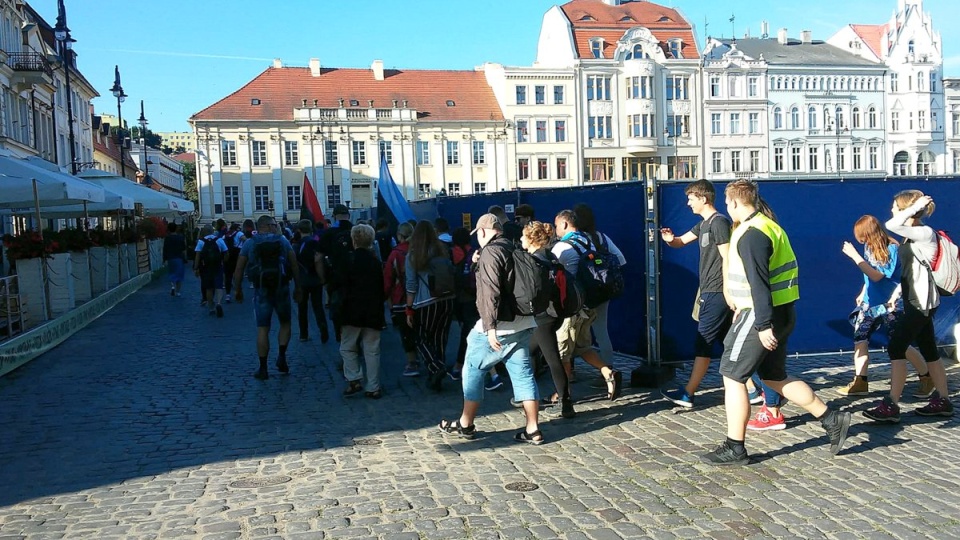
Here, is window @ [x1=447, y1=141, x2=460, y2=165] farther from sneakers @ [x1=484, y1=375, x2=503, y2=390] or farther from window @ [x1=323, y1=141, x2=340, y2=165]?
sneakers @ [x1=484, y1=375, x2=503, y2=390]

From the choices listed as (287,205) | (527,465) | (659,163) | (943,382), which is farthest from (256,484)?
(659,163)

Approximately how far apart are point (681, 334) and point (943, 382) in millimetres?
2397

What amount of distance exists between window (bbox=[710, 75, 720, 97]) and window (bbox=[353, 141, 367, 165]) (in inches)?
1100

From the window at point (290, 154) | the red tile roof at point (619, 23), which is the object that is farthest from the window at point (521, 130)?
the window at point (290, 154)

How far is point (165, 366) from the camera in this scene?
11109 millimetres

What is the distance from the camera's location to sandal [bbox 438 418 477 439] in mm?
7051

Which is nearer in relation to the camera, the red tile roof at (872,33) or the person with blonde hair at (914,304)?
the person with blonde hair at (914,304)

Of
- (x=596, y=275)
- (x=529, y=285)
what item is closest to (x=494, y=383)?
(x=596, y=275)

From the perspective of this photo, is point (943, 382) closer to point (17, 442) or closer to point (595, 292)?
point (595, 292)

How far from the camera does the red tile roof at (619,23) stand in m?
67.9

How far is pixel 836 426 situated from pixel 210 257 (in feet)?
46.5

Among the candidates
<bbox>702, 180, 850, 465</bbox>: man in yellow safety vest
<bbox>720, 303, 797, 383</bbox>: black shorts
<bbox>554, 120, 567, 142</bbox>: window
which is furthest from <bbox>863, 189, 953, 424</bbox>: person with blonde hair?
<bbox>554, 120, 567, 142</bbox>: window

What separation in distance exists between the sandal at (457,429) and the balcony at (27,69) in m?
39.7

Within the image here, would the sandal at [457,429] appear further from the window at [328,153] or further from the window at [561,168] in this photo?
the window at [561,168]
